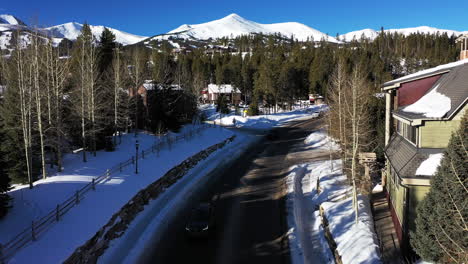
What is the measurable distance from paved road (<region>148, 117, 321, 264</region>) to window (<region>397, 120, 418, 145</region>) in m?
7.56

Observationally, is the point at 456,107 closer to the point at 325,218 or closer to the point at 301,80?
the point at 325,218

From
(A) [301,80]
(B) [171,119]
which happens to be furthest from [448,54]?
(B) [171,119]

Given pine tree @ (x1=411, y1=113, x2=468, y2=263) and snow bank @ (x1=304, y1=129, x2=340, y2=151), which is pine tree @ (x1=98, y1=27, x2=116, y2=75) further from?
pine tree @ (x1=411, y1=113, x2=468, y2=263)

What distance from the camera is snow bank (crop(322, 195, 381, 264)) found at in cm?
1248

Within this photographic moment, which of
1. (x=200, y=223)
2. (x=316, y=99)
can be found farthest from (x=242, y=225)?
(x=316, y=99)

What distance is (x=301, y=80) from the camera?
8856 centimetres

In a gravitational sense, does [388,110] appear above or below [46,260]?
above

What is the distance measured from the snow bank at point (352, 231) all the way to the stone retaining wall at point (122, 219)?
10585mm

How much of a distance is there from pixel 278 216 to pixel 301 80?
2874 inches

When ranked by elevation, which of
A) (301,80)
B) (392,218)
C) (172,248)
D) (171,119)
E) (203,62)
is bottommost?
(172,248)

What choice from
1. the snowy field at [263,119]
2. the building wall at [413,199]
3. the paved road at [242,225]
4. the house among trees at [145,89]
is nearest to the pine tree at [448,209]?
the building wall at [413,199]

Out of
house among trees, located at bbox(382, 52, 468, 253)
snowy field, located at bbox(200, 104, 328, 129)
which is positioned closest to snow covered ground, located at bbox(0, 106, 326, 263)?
house among trees, located at bbox(382, 52, 468, 253)

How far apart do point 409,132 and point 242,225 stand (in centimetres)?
979

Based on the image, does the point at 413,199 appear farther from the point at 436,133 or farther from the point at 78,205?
the point at 78,205
